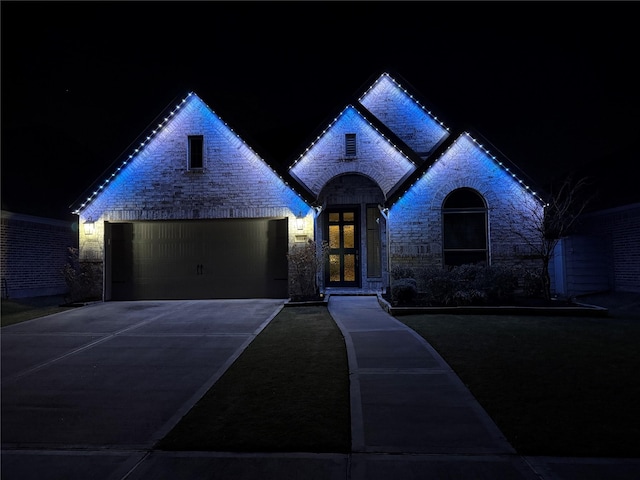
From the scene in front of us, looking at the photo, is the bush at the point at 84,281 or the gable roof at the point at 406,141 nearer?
the gable roof at the point at 406,141

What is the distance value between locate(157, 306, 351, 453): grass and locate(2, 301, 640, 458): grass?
0.01m

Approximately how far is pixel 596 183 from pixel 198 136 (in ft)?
56.1

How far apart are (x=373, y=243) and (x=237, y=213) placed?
18.3 ft

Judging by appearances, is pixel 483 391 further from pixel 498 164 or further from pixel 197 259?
pixel 197 259

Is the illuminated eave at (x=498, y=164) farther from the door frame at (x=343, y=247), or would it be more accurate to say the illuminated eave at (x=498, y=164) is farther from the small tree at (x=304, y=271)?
the small tree at (x=304, y=271)

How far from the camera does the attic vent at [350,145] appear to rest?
1481 cm

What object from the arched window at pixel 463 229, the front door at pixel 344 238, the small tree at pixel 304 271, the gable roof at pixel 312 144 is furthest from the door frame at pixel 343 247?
the arched window at pixel 463 229

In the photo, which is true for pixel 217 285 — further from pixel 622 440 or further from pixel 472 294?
pixel 622 440

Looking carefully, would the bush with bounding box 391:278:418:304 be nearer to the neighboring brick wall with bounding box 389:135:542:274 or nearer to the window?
the neighboring brick wall with bounding box 389:135:542:274

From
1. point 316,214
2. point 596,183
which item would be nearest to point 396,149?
point 316,214

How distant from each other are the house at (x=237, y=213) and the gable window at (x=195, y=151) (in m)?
0.03

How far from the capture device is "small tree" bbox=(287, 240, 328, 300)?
12695 millimetres

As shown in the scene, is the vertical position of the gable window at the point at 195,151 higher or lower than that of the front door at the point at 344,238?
higher

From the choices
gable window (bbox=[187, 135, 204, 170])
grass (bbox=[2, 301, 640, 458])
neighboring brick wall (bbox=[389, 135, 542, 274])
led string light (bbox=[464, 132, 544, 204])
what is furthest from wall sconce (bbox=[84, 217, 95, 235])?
led string light (bbox=[464, 132, 544, 204])
